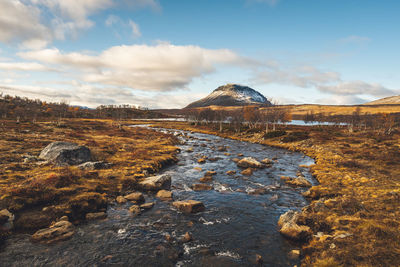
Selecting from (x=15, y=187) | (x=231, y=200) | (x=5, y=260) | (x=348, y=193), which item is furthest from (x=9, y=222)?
(x=348, y=193)

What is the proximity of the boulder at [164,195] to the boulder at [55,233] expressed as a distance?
8044 mm

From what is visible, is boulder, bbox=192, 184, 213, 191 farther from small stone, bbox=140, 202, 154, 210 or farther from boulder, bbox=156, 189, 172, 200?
small stone, bbox=140, 202, 154, 210

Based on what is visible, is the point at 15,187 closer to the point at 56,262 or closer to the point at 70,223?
the point at 70,223

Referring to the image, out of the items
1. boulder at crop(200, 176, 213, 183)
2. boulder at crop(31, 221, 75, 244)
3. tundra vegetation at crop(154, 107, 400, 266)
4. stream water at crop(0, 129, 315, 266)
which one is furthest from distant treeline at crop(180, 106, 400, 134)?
boulder at crop(31, 221, 75, 244)

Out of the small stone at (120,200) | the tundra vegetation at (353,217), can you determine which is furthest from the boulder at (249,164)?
the small stone at (120,200)

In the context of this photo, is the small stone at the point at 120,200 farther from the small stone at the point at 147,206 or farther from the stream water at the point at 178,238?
the small stone at the point at 147,206

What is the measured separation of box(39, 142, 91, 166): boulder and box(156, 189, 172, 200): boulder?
50.5ft

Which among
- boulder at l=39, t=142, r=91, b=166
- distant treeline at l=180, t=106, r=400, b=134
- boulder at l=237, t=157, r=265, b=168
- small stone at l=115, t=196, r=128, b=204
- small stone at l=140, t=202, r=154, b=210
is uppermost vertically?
distant treeline at l=180, t=106, r=400, b=134

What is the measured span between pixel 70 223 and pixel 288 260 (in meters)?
15.1

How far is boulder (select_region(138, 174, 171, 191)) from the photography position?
71.8 feet

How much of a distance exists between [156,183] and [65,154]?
1529cm

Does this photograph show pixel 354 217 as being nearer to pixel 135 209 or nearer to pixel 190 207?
pixel 190 207

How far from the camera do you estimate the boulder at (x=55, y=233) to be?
486 inches

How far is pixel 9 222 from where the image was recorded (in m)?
13.4
